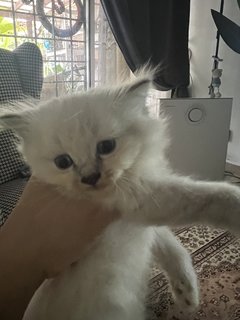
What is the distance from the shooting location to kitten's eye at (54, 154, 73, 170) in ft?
2.20

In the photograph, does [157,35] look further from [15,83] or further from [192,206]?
[192,206]

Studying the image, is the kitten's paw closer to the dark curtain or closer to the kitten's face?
the kitten's face

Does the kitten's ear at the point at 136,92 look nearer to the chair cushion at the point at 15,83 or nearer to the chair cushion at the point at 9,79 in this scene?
the chair cushion at the point at 15,83

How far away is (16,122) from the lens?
73cm

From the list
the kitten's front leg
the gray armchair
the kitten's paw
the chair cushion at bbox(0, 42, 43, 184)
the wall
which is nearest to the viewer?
the kitten's front leg

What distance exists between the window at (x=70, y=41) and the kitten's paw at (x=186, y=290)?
169 cm

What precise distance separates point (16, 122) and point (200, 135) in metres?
1.67

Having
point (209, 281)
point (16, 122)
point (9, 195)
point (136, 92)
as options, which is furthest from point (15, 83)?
point (209, 281)

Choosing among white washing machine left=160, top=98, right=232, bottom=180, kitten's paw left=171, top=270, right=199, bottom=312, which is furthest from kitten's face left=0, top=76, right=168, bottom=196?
white washing machine left=160, top=98, right=232, bottom=180

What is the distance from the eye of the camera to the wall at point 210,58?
241 cm

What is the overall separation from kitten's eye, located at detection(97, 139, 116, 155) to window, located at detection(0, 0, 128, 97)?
175 cm

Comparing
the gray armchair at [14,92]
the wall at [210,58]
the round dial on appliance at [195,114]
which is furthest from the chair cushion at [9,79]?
the wall at [210,58]

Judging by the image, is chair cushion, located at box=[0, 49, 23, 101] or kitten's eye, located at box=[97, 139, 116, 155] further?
chair cushion, located at box=[0, 49, 23, 101]

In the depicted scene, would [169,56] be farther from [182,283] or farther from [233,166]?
[182,283]
